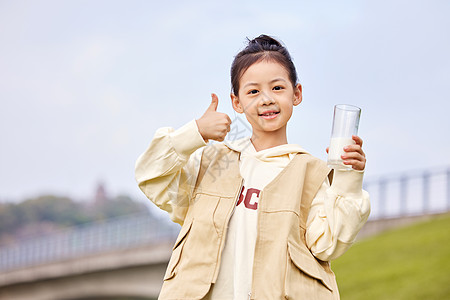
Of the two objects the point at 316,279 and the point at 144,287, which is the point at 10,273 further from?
the point at 316,279

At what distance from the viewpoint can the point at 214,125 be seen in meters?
2.67

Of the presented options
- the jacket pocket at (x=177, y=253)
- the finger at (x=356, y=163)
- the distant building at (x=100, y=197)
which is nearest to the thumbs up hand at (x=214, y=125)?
the jacket pocket at (x=177, y=253)

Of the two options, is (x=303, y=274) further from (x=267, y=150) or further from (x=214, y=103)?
(x=214, y=103)

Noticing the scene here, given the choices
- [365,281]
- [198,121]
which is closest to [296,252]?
[198,121]

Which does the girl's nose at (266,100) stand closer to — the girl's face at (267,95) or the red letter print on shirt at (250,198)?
the girl's face at (267,95)

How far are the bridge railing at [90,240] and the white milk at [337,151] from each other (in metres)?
15.6

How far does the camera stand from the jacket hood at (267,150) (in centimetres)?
283

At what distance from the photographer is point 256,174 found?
2.83 metres

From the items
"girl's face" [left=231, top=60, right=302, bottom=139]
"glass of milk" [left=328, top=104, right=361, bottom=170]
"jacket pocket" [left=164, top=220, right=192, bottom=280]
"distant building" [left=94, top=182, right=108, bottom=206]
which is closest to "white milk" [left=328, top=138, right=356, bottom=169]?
"glass of milk" [left=328, top=104, right=361, bottom=170]

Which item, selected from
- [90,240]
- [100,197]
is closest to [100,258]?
[90,240]

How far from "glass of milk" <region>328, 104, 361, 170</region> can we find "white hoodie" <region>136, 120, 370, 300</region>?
112 mm

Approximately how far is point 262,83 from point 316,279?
0.76m

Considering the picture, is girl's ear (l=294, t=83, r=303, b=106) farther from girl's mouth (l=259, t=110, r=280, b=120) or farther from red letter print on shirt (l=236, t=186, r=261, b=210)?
red letter print on shirt (l=236, t=186, r=261, b=210)

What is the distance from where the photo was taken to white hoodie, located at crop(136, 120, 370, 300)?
8.71ft
